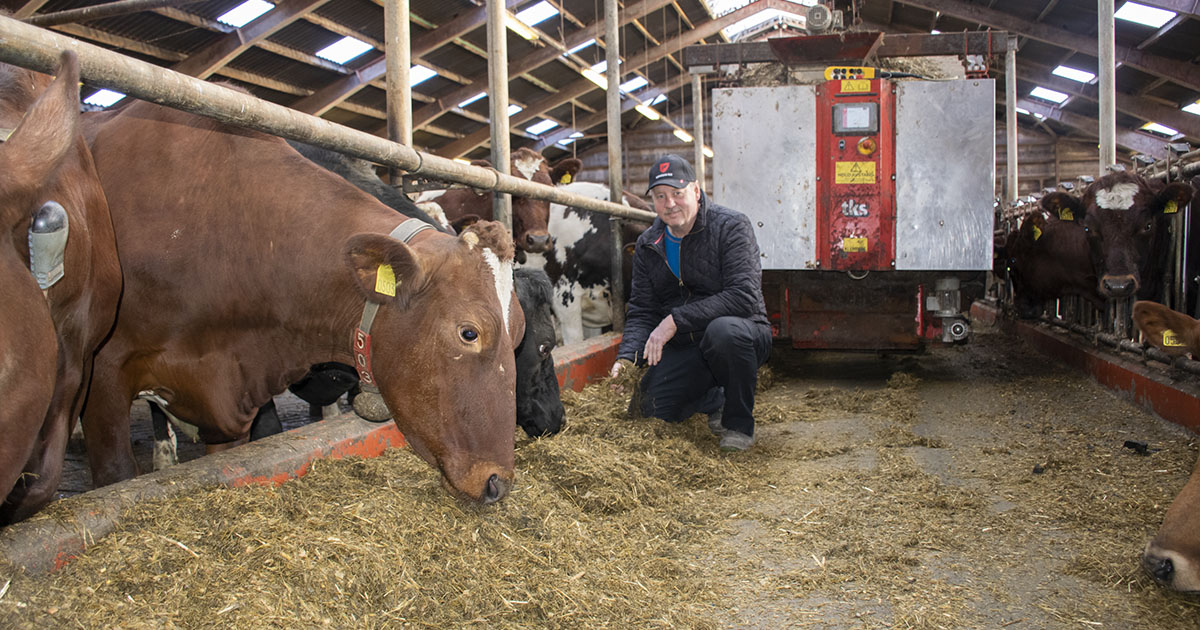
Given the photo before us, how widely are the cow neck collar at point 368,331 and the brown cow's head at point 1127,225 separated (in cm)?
510

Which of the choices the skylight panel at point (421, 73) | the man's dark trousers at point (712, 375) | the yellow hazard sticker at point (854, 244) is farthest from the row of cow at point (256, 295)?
the skylight panel at point (421, 73)

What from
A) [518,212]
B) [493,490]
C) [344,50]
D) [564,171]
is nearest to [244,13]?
[344,50]

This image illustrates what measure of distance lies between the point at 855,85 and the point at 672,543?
13.9 ft

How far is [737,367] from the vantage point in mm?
4055

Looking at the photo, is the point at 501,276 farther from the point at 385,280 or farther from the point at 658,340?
the point at 658,340

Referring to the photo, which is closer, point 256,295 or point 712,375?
point 256,295

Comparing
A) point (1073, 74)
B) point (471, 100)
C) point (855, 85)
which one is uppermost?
point (1073, 74)

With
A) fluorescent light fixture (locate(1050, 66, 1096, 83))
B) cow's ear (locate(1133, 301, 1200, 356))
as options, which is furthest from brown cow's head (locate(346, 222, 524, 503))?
fluorescent light fixture (locate(1050, 66, 1096, 83))

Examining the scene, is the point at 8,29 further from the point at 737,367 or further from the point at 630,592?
the point at 737,367

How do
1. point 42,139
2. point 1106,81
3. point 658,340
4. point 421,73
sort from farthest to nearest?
1. point 421,73
2. point 1106,81
3. point 658,340
4. point 42,139

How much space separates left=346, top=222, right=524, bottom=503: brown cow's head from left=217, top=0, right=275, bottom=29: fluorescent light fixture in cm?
1012

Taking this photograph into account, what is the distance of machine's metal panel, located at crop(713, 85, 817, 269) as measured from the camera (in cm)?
607

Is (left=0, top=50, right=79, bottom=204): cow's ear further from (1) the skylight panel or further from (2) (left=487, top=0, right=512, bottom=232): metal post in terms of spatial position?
(1) the skylight panel

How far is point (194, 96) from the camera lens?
2.13 meters
